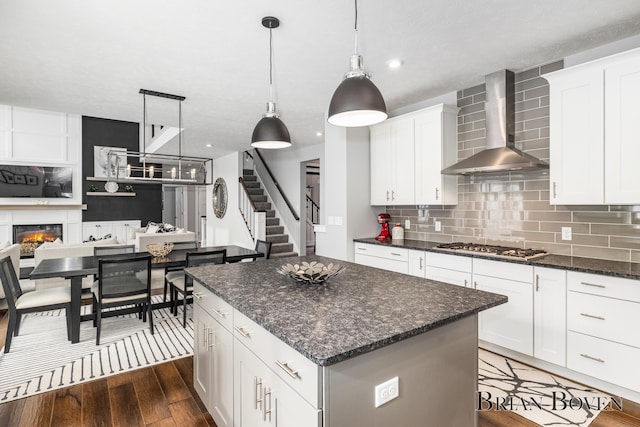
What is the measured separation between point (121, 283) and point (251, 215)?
13.6 ft

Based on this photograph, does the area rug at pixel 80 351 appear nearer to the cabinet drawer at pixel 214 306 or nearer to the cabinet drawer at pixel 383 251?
the cabinet drawer at pixel 214 306

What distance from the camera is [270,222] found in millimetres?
8250

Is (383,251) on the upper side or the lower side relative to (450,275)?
upper

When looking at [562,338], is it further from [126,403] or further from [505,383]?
[126,403]

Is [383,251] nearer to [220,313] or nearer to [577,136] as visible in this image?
[577,136]

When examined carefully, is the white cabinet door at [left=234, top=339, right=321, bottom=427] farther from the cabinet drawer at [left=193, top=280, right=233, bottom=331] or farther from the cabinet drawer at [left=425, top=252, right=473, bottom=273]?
the cabinet drawer at [left=425, top=252, right=473, bottom=273]

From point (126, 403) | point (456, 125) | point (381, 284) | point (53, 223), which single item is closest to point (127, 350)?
point (126, 403)

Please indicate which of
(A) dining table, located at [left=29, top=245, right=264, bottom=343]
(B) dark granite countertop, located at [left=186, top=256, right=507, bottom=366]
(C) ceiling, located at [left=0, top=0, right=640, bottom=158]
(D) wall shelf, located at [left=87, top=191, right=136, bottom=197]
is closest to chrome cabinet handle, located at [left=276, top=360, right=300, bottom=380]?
(B) dark granite countertop, located at [left=186, top=256, right=507, bottom=366]

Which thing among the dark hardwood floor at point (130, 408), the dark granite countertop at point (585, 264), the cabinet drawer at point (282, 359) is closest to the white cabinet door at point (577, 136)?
the dark granite countertop at point (585, 264)

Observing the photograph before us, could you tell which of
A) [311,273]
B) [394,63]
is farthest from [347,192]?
[311,273]

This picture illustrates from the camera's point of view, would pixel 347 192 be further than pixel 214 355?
Yes

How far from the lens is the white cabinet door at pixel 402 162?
410cm

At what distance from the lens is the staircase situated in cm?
756

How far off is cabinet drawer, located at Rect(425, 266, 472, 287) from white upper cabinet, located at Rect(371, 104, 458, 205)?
78 centimetres
